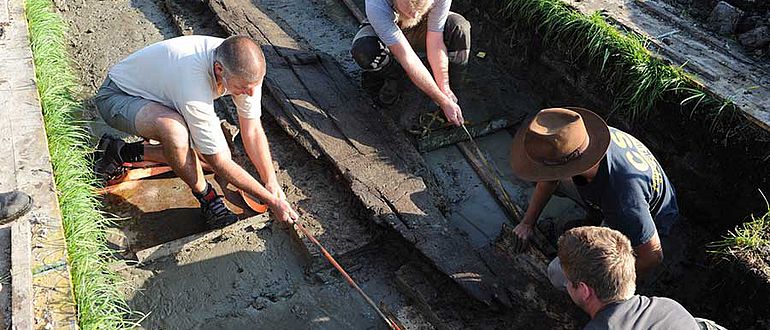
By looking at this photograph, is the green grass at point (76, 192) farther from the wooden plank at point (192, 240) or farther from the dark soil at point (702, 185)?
the dark soil at point (702, 185)

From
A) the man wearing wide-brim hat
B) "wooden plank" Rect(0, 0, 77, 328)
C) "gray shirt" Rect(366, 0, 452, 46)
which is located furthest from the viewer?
"gray shirt" Rect(366, 0, 452, 46)

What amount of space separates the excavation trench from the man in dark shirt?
74cm

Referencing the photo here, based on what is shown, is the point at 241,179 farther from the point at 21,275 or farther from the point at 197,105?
the point at 21,275

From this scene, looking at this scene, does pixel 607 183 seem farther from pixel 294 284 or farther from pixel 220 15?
pixel 220 15

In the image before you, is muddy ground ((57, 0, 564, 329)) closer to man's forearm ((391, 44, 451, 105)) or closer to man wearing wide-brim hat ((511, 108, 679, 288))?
man wearing wide-brim hat ((511, 108, 679, 288))

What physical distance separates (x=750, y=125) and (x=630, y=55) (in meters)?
0.87

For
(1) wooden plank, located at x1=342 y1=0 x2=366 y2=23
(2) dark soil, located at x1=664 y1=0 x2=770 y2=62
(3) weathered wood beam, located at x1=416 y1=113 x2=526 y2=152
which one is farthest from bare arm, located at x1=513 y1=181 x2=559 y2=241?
(1) wooden plank, located at x1=342 y1=0 x2=366 y2=23

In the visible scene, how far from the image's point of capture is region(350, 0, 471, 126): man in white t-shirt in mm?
4469

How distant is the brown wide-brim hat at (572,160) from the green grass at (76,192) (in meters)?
2.10

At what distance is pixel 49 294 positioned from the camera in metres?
3.11

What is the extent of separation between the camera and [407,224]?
3.98 m

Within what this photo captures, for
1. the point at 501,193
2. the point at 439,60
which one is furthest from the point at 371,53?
the point at 501,193

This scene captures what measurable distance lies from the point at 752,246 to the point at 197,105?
297 centimetres

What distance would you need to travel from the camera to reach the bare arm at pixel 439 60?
4.64 meters
